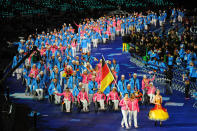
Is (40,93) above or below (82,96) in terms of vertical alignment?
below

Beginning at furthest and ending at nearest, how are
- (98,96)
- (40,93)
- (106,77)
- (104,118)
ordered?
1. (40,93)
2. (98,96)
3. (104,118)
4. (106,77)

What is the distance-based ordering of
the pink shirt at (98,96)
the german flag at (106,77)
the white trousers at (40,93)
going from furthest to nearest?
the white trousers at (40,93) → the pink shirt at (98,96) → the german flag at (106,77)

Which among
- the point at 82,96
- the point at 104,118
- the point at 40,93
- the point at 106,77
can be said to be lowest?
the point at 104,118

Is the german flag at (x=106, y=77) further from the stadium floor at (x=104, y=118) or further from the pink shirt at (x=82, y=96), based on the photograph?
the pink shirt at (x=82, y=96)

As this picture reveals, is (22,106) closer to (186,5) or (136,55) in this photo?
(136,55)

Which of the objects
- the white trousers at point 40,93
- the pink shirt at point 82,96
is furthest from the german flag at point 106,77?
the white trousers at point 40,93

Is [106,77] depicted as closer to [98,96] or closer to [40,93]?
[98,96]

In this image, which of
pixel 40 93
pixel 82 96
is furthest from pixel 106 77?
pixel 40 93

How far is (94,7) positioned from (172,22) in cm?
1342

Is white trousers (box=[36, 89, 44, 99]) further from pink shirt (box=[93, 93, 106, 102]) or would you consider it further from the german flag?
the german flag

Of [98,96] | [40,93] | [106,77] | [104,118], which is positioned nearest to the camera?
[106,77]

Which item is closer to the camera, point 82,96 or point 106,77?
point 106,77

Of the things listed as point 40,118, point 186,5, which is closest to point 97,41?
point 186,5

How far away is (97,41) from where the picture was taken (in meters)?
29.4
